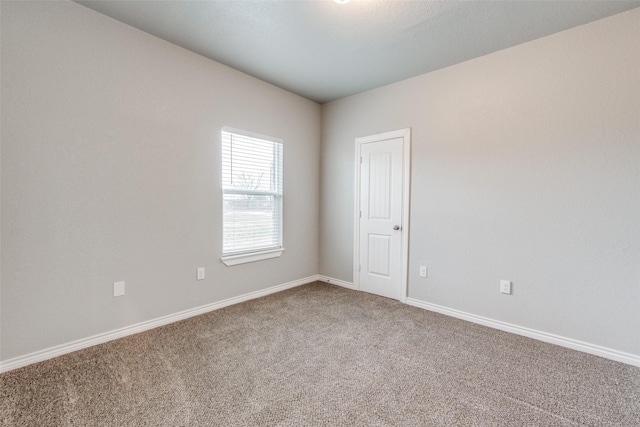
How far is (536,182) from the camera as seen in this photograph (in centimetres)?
250

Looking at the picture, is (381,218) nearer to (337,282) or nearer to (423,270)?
(423,270)

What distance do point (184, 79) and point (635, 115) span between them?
3629mm

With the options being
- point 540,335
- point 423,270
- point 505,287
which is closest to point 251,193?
point 423,270

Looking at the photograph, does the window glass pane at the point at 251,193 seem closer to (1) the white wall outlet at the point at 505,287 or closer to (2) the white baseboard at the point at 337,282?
(2) the white baseboard at the point at 337,282

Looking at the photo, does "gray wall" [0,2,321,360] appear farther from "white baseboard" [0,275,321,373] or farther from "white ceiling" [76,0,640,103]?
"white ceiling" [76,0,640,103]

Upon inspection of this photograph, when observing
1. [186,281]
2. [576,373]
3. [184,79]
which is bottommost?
[576,373]

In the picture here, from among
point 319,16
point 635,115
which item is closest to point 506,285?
point 635,115

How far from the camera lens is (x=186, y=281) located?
2.84m

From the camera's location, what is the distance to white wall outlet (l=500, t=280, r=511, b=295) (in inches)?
105

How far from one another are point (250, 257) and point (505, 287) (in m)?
2.59

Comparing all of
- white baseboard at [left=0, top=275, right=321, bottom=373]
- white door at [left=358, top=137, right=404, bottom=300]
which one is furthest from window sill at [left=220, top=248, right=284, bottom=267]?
white door at [left=358, top=137, right=404, bottom=300]

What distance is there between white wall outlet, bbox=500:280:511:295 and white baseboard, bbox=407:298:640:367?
0.94 feet

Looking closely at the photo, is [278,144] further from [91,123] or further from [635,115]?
[635,115]

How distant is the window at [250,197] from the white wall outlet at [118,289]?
93 cm
